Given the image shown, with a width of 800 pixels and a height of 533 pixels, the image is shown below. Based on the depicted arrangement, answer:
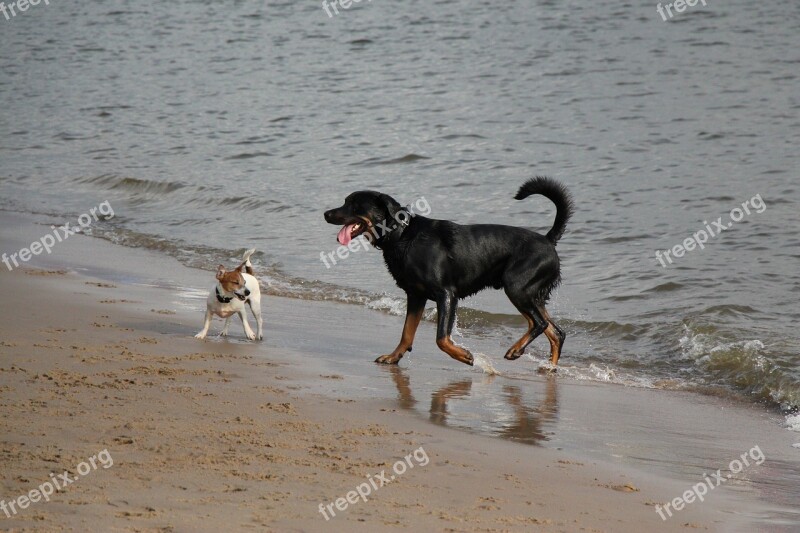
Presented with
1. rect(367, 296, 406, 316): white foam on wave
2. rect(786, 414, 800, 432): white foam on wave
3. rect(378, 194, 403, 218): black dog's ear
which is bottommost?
rect(367, 296, 406, 316): white foam on wave

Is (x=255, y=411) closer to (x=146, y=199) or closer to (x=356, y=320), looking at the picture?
(x=356, y=320)

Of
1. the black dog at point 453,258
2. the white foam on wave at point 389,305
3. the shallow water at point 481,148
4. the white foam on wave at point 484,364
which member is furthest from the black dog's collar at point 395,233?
the white foam on wave at point 389,305

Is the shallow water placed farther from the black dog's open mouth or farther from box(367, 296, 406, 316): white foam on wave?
the black dog's open mouth

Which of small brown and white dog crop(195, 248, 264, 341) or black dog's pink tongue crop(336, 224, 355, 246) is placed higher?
black dog's pink tongue crop(336, 224, 355, 246)

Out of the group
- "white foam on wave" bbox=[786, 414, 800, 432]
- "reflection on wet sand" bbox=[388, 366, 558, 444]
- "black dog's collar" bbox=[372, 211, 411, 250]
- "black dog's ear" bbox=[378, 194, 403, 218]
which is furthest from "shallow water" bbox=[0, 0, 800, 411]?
"black dog's ear" bbox=[378, 194, 403, 218]

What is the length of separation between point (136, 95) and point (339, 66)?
5.07 meters

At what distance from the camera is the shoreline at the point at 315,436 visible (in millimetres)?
4098

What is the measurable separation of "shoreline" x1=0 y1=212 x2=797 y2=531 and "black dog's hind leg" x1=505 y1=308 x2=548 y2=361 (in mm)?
341

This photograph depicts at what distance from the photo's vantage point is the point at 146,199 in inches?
632

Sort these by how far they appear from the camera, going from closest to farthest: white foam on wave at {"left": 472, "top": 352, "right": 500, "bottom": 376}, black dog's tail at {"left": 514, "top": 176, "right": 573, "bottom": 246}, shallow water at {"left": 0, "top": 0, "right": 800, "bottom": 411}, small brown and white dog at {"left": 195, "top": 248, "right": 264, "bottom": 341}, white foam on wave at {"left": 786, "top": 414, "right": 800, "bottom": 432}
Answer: white foam on wave at {"left": 786, "top": 414, "right": 800, "bottom": 432} < white foam on wave at {"left": 472, "top": 352, "right": 500, "bottom": 376} < small brown and white dog at {"left": 195, "top": 248, "right": 264, "bottom": 341} < black dog's tail at {"left": 514, "top": 176, "right": 573, "bottom": 246} < shallow water at {"left": 0, "top": 0, "right": 800, "bottom": 411}

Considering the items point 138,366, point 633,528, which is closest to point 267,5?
point 138,366

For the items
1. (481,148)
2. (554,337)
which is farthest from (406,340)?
(481,148)

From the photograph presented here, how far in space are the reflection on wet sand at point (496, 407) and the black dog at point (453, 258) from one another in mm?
450

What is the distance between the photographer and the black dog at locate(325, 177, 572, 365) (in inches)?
A: 291
